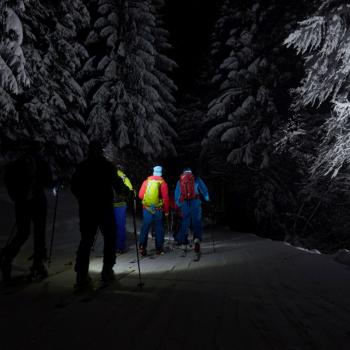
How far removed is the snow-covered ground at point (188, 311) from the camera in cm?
325

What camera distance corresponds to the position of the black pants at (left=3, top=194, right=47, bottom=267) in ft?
19.0

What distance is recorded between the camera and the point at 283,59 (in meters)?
23.3

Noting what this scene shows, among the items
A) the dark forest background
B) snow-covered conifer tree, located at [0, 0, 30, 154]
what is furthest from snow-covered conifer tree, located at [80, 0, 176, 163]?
snow-covered conifer tree, located at [0, 0, 30, 154]

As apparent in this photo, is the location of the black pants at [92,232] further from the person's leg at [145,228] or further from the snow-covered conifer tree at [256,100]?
the snow-covered conifer tree at [256,100]

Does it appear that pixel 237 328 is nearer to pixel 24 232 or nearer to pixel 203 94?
pixel 24 232

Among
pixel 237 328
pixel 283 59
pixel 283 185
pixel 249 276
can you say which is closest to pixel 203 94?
pixel 283 59

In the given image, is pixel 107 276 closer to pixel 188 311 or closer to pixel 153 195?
pixel 188 311

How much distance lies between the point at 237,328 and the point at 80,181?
3.08 meters

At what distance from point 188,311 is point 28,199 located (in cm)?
300

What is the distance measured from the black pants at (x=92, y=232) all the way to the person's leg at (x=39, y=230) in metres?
0.77

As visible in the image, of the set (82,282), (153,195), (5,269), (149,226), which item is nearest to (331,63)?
(153,195)

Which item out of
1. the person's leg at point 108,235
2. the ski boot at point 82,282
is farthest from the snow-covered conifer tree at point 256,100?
the ski boot at point 82,282

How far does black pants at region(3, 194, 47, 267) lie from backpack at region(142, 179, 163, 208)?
416 centimetres

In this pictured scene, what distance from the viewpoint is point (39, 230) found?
6.10 metres
